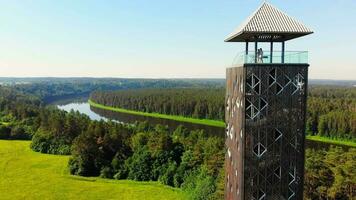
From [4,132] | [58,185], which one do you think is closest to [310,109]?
[58,185]

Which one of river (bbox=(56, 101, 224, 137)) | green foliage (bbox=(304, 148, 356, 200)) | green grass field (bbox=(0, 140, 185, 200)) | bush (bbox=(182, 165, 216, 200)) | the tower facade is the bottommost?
river (bbox=(56, 101, 224, 137))

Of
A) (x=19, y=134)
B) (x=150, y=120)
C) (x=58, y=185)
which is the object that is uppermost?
(x=19, y=134)

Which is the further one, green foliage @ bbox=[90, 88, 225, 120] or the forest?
green foliage @ bbox=[90, 88, 225, 120]

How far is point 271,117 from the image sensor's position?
24156mm

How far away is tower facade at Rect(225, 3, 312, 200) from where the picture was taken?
23.9 m

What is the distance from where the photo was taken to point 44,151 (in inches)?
3324

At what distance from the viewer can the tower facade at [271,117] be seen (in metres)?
23.9

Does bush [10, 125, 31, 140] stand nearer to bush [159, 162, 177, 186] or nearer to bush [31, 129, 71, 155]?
bush [31, 129, 71, 155]

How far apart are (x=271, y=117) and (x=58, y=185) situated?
46.4 metres

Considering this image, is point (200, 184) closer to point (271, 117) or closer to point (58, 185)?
point (58, 185)

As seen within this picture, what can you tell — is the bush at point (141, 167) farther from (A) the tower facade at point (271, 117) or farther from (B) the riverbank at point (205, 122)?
(B) the riverbank at point (205, 122)

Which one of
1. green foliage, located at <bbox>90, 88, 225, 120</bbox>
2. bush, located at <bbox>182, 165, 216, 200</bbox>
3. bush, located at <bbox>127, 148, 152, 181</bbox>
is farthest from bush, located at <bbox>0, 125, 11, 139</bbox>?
green foliage, located at <bbox>90, 88, 225, 120</bbox>

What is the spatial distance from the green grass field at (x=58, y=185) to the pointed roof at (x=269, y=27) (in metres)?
34.3

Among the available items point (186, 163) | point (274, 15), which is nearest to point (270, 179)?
point (274, 15)
